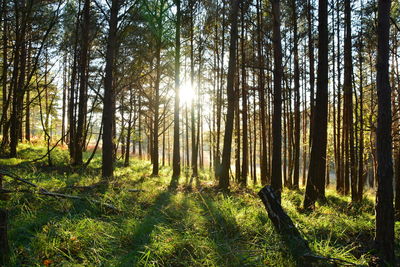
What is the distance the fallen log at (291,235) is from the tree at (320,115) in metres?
3.11

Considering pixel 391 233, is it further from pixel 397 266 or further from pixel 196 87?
pixel 196 87

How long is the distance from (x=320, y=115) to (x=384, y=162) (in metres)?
3.27

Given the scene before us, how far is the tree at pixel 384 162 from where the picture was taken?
3186mm

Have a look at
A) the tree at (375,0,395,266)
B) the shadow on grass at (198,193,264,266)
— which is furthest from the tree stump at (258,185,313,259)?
the tree at (375,0,395,266)

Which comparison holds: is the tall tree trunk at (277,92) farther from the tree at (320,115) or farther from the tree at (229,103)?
the tree at (229,103)

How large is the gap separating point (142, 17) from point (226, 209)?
25.7 feet

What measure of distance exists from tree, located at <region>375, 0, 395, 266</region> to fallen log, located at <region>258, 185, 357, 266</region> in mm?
907

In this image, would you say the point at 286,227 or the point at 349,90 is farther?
the point at 349,90

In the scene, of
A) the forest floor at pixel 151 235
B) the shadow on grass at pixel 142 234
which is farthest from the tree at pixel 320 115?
the shadow on grass at pixel 142 234

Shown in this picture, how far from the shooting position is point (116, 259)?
275 centimetres

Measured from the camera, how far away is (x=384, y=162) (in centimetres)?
320

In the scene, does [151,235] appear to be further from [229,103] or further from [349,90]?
[349,90]

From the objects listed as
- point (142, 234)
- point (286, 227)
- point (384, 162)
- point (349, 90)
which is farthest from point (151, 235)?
point (349, 90)

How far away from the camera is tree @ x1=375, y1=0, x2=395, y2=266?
3.19 meters
